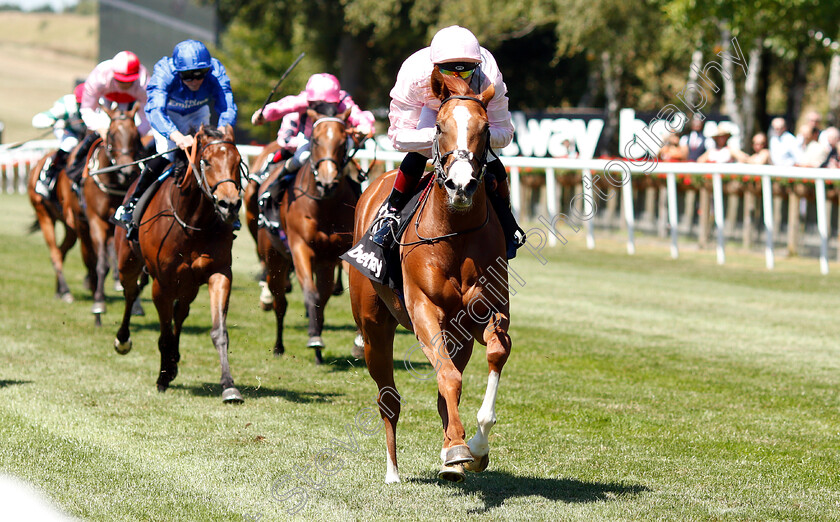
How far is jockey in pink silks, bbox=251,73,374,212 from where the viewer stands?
10094 mm

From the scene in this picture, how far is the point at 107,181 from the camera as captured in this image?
11.3 meters

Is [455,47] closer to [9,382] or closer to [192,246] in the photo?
[192,246]

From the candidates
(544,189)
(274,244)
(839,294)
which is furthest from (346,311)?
(544,189)

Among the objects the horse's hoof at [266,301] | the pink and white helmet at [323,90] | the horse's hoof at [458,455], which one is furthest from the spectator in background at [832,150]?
the horse's hoof at [458,455]

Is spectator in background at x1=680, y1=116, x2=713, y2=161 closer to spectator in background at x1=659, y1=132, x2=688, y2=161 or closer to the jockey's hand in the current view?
spectator in background at x1=659, y1=132, x2=688, y2=161

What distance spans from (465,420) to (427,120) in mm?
2362

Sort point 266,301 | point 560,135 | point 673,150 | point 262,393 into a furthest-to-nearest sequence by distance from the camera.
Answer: point 560,135 → point 673,150 → point 266,301 → point 262,393

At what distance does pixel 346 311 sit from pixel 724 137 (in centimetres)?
796

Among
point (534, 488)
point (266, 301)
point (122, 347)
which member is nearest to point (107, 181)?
point (266, 301)

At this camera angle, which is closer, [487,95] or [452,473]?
[452,473]

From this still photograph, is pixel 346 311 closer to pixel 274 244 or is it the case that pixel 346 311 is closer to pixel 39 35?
pixel 274 244

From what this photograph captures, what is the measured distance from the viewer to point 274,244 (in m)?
10.6

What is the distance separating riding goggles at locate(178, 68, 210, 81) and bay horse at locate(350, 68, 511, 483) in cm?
355

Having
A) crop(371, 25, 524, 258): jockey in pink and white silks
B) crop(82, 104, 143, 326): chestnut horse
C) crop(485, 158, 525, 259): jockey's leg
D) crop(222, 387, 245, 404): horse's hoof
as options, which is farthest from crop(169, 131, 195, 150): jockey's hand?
crop(485, 158, 525, 259): jockey's leg
